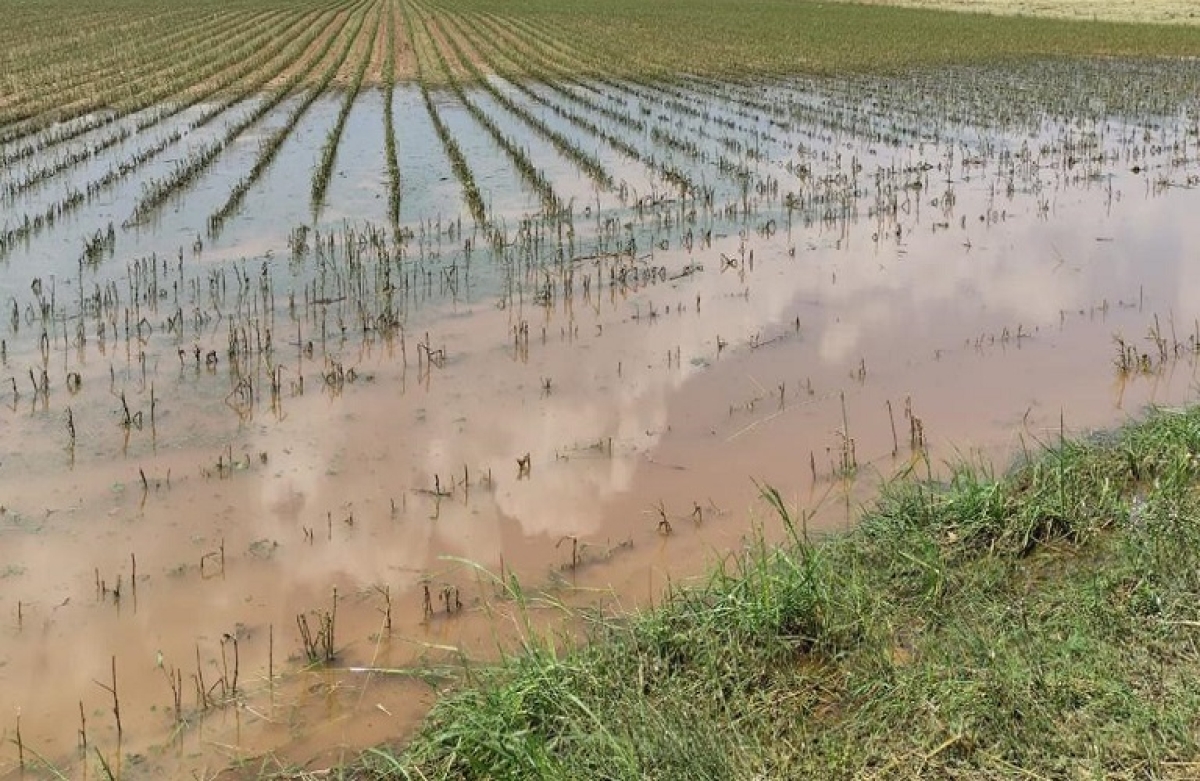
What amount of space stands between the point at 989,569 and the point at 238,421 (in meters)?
4.03

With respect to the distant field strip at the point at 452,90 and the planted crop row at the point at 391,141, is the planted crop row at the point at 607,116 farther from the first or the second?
the planted crop row at the point at 391,141

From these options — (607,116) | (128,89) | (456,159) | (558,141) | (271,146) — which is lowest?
(456,159)

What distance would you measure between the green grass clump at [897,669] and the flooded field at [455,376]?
398 mm

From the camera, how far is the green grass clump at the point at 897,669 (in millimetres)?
2988

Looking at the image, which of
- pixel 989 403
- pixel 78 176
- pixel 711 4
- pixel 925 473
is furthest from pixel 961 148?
pixel 711 4

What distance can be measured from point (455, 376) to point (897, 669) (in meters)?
3.92

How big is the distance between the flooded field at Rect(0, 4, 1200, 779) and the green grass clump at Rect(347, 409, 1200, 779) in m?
0.40

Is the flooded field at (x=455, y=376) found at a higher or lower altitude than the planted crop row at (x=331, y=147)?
lower

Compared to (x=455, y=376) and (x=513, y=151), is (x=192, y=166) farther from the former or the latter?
(x=455, y=376)

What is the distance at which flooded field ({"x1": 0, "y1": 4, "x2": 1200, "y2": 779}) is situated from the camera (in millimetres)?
4066

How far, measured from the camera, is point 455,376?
22.0 feet

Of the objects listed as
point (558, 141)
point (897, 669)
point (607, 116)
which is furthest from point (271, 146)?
point (897, 669)

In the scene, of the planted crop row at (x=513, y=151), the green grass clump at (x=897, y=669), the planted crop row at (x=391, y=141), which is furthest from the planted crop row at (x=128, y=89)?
the green grass clump at (x=897, y=669)

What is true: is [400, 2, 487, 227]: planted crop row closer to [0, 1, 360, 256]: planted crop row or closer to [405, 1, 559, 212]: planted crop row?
[405, 1, 559, 212]: planted crop row
